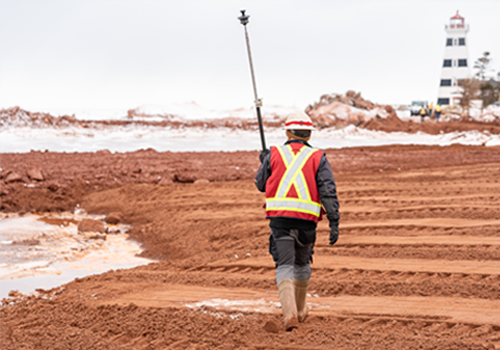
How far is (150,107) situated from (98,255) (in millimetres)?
53536

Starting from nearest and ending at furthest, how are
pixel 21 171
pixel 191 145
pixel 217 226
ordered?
pixel 217 226 → pixel 21 171 → pixel 191 145

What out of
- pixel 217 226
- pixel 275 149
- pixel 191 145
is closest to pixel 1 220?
pixel 217 226

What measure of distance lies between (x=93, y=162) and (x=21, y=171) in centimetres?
307

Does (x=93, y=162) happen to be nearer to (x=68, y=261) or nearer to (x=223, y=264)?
(x=68, y=261)

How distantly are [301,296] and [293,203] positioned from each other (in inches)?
38.8

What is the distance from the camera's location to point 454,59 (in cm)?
7100

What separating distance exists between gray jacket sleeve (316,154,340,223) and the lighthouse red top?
73.4 m

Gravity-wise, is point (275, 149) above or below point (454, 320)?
above

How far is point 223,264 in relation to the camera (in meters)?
7.96

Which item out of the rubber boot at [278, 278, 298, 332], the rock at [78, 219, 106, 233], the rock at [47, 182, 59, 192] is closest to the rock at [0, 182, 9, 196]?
the rock at [47, 182, 59, 192]

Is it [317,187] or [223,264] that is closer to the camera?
[317,187]

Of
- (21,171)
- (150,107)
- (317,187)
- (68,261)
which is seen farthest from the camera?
(150,107)

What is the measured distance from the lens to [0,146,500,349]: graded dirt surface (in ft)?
16.6

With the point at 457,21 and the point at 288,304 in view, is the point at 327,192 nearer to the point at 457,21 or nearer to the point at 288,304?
the point at 288,304
